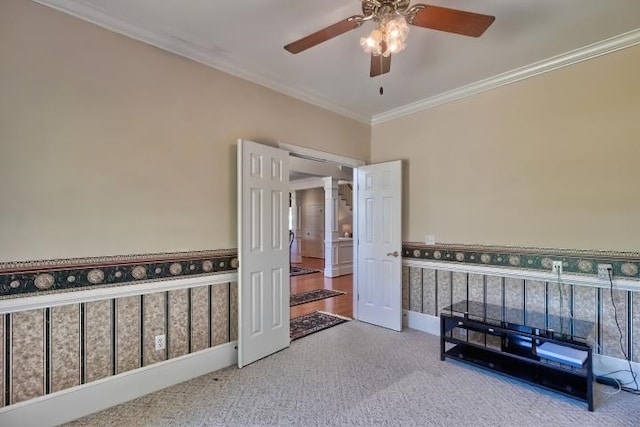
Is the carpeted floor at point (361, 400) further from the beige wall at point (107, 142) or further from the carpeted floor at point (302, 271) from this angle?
the carpeted floor at point (302, 271)

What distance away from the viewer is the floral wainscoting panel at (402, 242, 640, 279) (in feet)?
8.34

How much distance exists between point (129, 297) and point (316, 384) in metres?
1.61

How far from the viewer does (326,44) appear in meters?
2.57

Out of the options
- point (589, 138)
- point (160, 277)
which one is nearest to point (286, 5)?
point (160, 277)

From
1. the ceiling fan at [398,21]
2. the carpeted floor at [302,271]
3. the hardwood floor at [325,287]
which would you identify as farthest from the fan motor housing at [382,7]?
the carpeted floor at [302,271]

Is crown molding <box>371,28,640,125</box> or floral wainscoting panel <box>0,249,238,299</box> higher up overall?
crown molding <box>371,28,640,125</box>

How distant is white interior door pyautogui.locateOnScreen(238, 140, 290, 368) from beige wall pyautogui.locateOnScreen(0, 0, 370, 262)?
165 millimetres

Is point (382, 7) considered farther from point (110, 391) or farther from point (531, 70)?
point (110, 391)

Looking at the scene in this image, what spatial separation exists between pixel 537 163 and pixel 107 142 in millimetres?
3640

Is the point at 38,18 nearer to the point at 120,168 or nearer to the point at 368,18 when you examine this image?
the point at 120,168

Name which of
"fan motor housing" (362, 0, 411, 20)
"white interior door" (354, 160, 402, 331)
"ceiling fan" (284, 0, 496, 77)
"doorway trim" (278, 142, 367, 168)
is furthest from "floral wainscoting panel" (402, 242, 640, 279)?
"fan motor housing" (362, 0, 411, 20)

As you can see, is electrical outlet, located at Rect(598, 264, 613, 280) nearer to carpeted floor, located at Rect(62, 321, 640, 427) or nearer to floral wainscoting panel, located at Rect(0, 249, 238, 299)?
carpeted floor, located at Rect(62, 321, 640, 427)

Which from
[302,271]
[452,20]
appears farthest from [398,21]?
[302,271]

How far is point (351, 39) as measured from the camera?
2.51 meters
